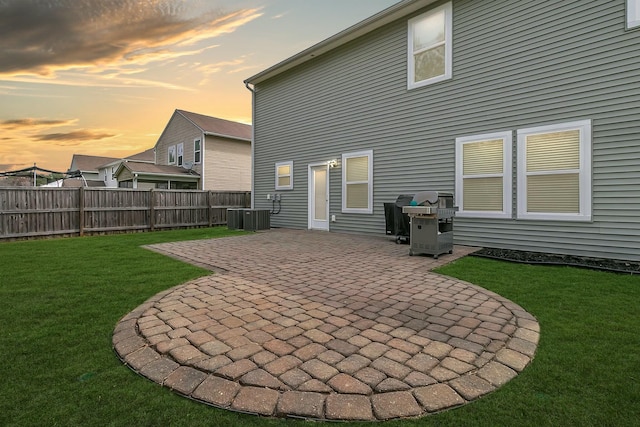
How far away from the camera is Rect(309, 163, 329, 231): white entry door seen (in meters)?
10.2

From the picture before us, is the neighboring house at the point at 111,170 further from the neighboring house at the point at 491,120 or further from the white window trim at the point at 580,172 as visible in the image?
the white window trim at the point at 580,172

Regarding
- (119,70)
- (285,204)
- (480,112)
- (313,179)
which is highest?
(119,70)

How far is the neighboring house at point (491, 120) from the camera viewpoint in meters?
5.39

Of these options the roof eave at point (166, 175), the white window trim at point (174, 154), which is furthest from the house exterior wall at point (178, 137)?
the roof eave at point (166, 175)

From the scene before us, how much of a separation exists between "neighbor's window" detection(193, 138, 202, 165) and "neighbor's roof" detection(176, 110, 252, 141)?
1.00 m

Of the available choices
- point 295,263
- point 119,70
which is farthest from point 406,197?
point 119,70

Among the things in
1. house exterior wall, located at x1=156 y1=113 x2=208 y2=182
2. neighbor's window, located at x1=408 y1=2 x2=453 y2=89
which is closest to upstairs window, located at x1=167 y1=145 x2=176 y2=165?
house exterior wall, located at x1=156 y1=113 x2=208 y2=182

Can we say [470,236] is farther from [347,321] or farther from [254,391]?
[254,391]

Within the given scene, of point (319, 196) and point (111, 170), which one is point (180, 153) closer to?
point (111, 170)

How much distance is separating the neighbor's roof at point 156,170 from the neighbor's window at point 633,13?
62.1 feet

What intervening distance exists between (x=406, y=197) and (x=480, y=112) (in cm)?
246

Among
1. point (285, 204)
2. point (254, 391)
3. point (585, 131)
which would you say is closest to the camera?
point (254, 391)

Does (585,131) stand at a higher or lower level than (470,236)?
higher

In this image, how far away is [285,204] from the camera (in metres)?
11.6
